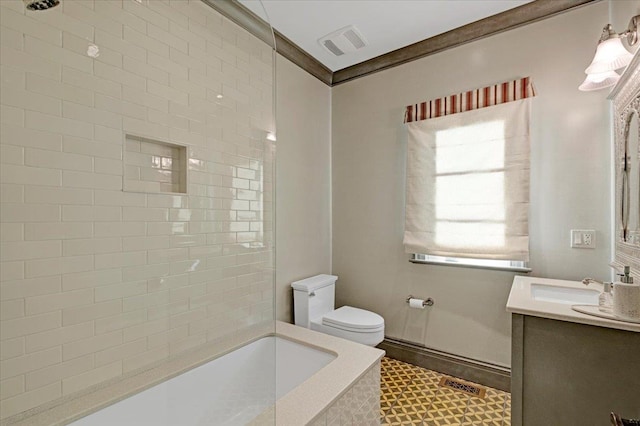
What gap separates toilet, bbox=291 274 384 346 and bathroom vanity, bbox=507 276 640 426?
39.0 inches

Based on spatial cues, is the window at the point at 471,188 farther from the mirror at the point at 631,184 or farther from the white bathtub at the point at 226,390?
the white bathtub at the point at 226,390

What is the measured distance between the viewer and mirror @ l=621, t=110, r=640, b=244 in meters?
1.29

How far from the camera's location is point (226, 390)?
1584 mm

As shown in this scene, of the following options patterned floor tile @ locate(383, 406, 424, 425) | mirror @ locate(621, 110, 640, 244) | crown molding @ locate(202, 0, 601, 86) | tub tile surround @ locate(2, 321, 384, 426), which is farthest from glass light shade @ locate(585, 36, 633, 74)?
patterned floor tile @ locate(383, 406, 424, 425)

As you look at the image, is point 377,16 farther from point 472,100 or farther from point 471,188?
point 471,188

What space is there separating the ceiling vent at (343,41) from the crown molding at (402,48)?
226 millimetres

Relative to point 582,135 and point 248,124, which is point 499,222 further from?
point 248,124

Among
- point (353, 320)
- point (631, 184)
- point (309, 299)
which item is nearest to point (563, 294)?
point (631, 184)

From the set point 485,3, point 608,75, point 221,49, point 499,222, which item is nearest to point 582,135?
point 608,75

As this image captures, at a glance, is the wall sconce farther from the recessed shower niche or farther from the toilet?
the recessed shower niche

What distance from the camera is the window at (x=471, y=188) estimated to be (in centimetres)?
194

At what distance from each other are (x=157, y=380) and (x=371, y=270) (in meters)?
1.74

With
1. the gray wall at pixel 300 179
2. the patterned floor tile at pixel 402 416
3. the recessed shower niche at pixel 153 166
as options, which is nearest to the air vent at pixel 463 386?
the patterned floor tile at pixel 402 416

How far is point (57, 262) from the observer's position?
118 centimetres
